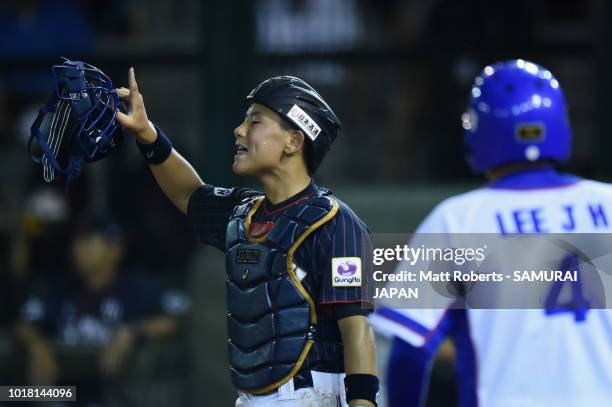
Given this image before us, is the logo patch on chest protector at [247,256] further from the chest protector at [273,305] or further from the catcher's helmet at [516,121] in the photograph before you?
the catcher's helmet at [516,121]

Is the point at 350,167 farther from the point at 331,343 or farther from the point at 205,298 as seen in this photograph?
the point at 331,343

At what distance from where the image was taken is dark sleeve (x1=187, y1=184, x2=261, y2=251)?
4180mm

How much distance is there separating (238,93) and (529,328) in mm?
5155

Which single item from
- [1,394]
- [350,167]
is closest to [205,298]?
[350,167]

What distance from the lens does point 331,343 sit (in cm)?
383

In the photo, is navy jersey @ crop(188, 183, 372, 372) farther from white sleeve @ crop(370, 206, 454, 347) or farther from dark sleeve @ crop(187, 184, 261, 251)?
dark sleeve @ crop(187, 184, 261, 251)

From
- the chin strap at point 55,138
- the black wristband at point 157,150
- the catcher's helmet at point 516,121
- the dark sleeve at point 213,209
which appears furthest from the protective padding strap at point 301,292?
the chin strap at point 55,138

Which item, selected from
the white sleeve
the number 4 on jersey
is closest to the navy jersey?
the white sleeve

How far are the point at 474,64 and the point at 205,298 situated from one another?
2491 mm

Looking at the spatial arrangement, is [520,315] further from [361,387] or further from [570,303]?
[361,387]

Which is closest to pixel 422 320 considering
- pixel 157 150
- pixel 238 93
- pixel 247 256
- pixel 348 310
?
pixel 348 310

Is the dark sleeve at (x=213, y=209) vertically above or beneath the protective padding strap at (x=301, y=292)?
above

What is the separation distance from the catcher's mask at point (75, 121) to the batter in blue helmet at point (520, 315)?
3.52ft

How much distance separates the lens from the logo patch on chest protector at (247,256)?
12.7 ft
